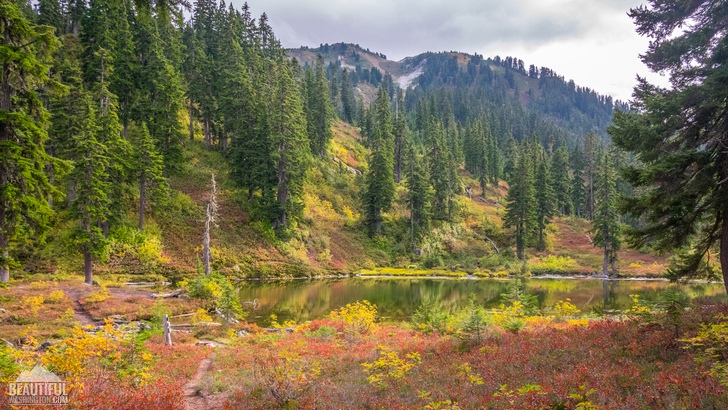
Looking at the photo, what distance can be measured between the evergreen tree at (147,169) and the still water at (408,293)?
12575 millimetres

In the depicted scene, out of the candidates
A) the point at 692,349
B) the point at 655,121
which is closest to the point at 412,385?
the point at 692,349

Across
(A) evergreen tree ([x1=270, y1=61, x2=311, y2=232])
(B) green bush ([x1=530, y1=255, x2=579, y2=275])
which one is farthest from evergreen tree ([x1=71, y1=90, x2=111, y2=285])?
(B) green bush ([x1=530, y1=255, x2=579, y2=275])

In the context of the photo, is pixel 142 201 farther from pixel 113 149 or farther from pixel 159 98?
pixel 159 98

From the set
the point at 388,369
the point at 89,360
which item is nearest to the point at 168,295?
the point at 89,360

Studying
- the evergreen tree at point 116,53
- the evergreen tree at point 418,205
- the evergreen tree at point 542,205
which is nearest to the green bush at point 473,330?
the evergreen tree at point 116,53

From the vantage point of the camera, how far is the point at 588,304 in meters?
31.3

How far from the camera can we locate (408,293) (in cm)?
3762

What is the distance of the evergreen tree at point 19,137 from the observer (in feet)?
29.1

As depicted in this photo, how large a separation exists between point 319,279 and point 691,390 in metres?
41.7

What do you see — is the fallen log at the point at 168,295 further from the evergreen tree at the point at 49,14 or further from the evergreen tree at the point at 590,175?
the evergreen tree at the point at 590,175

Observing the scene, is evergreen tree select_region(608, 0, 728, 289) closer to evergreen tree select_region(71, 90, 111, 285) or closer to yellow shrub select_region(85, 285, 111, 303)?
yellow shrub select_region(85, 285, 111, 303)

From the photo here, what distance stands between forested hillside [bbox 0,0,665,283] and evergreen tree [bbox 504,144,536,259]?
0.74 feet

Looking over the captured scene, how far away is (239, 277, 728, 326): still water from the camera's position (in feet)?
92.3

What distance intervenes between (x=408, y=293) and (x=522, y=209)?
33.4m
